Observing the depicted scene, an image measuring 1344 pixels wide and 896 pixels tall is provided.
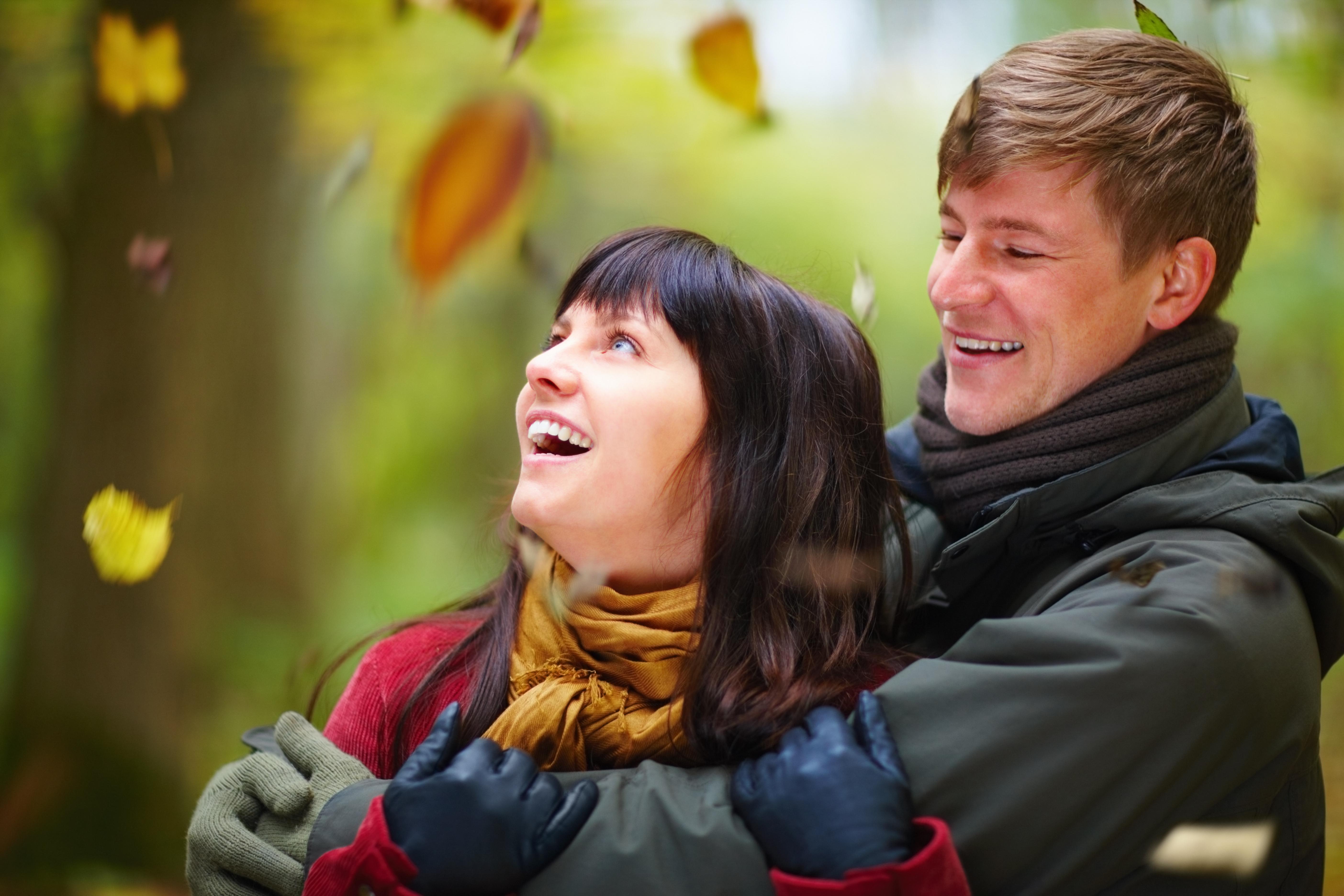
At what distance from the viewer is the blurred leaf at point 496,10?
2.51 meters

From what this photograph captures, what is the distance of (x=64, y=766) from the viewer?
111 inches

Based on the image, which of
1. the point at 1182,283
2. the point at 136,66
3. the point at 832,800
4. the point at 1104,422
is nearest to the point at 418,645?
the point at 832,800

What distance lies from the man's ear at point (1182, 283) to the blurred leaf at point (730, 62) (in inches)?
46.1

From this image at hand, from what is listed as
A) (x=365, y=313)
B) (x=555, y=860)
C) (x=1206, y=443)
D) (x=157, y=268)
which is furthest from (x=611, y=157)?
(x=555, y=860)

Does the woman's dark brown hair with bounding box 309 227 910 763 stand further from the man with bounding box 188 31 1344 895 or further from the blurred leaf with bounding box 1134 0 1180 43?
the blurred leaf with bounding box 1134 0 1180 43

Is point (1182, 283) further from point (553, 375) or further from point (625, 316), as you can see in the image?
point (553, 375)

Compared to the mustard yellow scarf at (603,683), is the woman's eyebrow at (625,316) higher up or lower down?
higher up

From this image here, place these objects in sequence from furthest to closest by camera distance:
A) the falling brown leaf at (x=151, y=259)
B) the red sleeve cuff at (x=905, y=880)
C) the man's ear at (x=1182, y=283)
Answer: the falling brown leaf at (x=151, y=259) < the man's ear at (x=1182, y=283) < the red sleeve cuff at (x=905, y=880)

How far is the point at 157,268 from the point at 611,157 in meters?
1.12

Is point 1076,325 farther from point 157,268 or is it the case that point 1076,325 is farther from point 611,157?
point 157,268

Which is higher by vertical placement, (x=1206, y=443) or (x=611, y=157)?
(x=611, y=157)

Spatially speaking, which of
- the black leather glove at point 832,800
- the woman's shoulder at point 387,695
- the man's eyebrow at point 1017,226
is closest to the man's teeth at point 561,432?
the woman's shoulder at point 387,695

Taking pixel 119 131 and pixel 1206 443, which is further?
pixel 119 131

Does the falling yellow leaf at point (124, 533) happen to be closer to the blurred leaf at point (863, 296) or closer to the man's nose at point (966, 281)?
the blurred leaf at point (863, 296)
